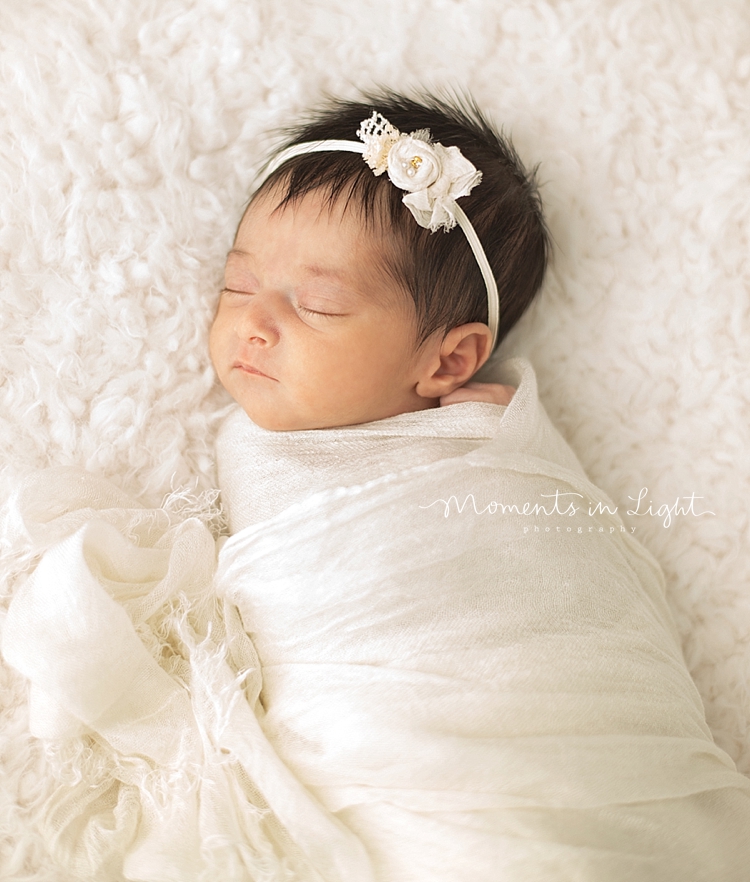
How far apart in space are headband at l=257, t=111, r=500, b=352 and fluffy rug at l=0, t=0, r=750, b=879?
10.1 inches

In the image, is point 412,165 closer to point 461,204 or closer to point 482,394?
point 461,204

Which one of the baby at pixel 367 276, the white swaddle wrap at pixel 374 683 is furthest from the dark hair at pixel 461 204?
the white swaddle wrap at pixel 374 683

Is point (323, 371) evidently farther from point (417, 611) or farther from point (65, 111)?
point (65, 111)

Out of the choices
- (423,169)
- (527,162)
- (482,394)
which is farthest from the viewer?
(527,162)

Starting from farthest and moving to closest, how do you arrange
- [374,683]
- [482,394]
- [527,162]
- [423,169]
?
[527,162] < [482,394] < [423,169] < [374,683]

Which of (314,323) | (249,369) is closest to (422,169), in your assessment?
(314,323)

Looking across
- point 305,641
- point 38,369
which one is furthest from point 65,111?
point 305,641

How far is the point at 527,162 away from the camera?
5.57ft

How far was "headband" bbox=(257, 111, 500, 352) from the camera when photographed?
1.44 meters

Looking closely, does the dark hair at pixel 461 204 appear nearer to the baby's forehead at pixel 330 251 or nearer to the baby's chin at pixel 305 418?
the baby's forehead at pixel 330 251

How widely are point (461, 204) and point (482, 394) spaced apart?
1.11 feet

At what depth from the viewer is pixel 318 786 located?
1.26 m

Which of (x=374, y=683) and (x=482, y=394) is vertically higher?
(x=482, y=394)

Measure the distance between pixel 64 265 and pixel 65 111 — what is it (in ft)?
0.91
